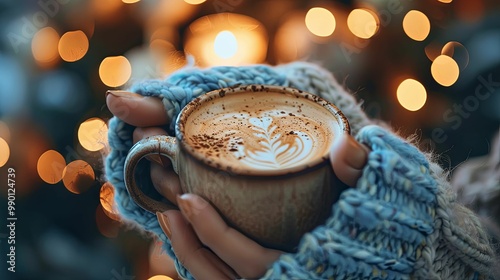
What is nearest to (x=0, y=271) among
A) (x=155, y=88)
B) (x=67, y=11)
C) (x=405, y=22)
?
(x=67, y=11)

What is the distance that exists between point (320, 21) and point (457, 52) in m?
0.26

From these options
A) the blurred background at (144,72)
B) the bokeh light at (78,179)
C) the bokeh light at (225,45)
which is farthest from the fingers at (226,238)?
the bokeh light at (225,45)

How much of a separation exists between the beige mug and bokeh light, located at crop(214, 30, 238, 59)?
1.85ft

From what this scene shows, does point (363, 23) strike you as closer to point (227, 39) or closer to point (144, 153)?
point (227, 39)

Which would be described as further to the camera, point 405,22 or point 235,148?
point 405,22

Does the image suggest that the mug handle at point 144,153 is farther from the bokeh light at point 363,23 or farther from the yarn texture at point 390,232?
the bokeh light at point 363,23

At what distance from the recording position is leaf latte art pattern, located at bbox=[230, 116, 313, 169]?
0.51m

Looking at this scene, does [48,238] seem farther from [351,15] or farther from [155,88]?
[351,15]

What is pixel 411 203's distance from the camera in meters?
0.51

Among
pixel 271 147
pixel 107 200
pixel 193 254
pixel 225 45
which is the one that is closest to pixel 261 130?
pixel 271 147

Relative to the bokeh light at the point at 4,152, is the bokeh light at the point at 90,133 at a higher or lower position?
higher

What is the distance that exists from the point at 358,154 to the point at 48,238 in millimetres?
698

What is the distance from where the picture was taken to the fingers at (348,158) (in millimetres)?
488

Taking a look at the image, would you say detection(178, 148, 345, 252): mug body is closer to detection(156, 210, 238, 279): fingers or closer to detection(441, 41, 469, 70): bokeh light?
detection(156, 210, 238, 279): fingers
